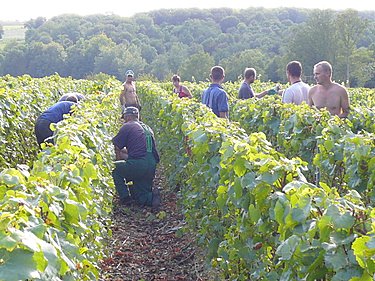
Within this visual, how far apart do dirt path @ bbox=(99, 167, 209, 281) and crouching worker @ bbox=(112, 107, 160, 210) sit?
0.59 ft

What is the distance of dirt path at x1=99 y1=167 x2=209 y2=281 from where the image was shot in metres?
5.62

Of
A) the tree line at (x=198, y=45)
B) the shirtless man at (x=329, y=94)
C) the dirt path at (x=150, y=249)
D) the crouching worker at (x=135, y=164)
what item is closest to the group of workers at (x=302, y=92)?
the shirtless man at (x=329, y=94)

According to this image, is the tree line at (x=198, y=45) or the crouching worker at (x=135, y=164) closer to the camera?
the crouching worker at (x=135, y=164)

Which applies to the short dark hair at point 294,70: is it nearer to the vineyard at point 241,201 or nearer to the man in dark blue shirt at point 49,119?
the vineyard at point 241,201

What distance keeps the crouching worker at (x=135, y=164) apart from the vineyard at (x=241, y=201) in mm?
451

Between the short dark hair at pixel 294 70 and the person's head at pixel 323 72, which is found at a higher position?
the person's head at pixel 323 72

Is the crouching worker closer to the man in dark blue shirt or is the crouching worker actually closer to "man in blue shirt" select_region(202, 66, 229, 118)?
the man in dark blue shirt

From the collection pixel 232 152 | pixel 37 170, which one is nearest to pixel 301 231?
pixel 232 152

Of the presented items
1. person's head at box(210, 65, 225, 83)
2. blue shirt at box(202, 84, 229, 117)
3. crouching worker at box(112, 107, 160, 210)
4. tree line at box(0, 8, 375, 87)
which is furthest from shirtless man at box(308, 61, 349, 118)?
tree line at box(0, 8, 375, 87)

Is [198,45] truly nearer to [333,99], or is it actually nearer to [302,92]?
[302,92]

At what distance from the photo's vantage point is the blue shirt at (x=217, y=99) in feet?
27.3

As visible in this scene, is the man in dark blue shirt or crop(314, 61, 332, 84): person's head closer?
crop(314, 61, 332, 84): person's head

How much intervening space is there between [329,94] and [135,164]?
2679mm

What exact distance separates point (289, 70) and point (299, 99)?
1.46 ft
